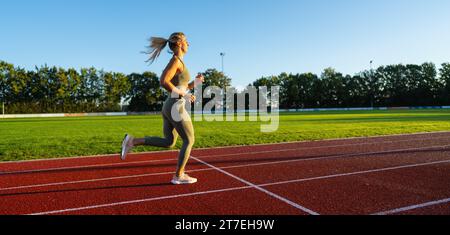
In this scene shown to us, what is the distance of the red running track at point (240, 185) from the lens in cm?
416

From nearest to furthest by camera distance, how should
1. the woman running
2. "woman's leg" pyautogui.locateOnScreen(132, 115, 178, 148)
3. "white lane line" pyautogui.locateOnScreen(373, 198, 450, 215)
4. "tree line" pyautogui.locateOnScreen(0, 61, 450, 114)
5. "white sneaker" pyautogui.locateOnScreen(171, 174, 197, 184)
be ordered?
1. "white lane line" pyautogui.locateOnScreen(373, 198, 450, 215)
2. the woman running
3. "woman's leg" pyautogui.locateOnScreen(132, 115, 178, 148)
4. "white sneaker" pyautogui.locateOnScreen(171, 174, 197, 184)
5. "tree line" pyautogui.locateOnScreen(0, 61, 450, 114)

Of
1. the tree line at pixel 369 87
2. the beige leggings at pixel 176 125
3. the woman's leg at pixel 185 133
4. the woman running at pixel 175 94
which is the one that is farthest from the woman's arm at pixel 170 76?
the tree line at pixel 369 87

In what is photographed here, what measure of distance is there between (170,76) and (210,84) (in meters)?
86.4

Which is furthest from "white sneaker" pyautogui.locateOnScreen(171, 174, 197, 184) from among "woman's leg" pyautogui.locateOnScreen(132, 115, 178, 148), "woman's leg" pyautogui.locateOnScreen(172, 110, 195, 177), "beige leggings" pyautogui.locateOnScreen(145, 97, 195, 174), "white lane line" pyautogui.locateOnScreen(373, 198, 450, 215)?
"white lane line" pyautogui.locateOnScreen(373, 198, 450, 215)

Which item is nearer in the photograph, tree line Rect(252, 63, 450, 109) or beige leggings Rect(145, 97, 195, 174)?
beige leggings Rect(145, 97, 195, 174)

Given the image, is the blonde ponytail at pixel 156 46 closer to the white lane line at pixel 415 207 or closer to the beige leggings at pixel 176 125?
the beige leggings at pixel 176 125

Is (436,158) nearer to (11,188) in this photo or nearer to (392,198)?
(392,198)

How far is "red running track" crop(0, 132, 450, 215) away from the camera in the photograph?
4.16 m

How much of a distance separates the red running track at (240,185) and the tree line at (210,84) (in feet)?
230

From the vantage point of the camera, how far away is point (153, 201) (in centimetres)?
449

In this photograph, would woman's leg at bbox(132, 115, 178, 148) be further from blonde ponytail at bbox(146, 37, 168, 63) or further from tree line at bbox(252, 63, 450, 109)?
tree line at bbox(252, 63, 450, 109)

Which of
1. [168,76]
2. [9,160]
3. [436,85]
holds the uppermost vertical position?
[436,85]

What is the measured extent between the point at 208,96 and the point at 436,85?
196ft
